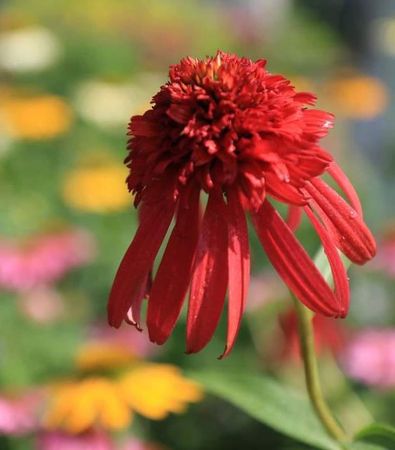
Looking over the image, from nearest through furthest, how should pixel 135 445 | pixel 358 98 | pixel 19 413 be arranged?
1. pixel 19 413
2. pixel 135 445
3. pixel 358 98

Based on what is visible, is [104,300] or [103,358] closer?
[103,358]

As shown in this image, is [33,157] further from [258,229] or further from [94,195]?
[258,229]

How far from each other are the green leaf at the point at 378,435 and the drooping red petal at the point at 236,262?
0.12m

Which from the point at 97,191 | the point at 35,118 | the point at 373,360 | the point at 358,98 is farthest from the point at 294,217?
the point at 358,98

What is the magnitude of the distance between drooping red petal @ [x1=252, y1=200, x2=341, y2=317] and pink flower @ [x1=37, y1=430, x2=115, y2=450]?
510 mm

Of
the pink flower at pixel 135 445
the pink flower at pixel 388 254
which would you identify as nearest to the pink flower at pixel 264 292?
the pink flower at pixel 388 254

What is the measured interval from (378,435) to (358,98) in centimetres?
182

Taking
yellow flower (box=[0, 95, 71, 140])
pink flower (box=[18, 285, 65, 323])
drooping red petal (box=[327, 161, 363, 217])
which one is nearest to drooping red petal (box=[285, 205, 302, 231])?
drooping red petal (box=[327, 161, 363, 217])

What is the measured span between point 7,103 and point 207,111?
1.75 m

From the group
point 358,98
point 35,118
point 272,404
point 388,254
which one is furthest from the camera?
point 358,98

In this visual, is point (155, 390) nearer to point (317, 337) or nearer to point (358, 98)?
point (317, 337)

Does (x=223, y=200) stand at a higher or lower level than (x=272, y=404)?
higher

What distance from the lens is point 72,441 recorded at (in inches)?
40.1

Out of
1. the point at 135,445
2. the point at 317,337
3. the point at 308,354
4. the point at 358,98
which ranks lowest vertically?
the point at 135,445
